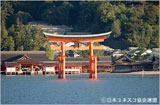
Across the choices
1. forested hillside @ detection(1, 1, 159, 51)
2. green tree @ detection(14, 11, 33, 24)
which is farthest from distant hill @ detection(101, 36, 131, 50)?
green tree @ detection(14, 11, 33, 24)

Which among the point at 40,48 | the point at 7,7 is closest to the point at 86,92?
the point at 40,48

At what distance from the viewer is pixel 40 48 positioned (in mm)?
85438

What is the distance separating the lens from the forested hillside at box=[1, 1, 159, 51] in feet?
284

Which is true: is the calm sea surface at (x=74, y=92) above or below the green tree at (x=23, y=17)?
below

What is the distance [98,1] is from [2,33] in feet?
97.8

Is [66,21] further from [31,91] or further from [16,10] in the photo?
[31,91]

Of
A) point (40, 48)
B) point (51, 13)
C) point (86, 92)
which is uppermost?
point (51, 13)

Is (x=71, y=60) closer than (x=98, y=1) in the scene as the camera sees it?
Yes

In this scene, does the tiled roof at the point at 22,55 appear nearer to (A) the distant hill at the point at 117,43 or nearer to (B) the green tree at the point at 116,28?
(B) the green tree at the point at 116,28

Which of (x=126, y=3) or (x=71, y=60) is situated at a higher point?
(x=126, y=3)

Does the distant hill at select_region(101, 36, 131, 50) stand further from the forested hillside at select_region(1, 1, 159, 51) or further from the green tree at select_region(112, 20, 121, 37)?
the green tree at select_region(112, 20, 121, 37)

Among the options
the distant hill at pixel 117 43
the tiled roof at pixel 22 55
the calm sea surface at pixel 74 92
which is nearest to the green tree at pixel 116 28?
the distant hill at pixel 117 43

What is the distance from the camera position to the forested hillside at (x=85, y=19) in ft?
284

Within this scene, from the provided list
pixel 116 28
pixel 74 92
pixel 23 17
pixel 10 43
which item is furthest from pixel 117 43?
pixel 74 92
